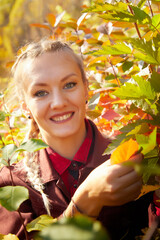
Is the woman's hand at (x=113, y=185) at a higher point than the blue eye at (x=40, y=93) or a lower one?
lower

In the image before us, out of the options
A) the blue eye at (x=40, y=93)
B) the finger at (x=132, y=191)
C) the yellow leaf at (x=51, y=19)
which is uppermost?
the yellow leaf at (x=51, y=19)

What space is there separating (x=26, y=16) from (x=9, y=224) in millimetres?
9945

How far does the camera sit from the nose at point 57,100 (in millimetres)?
1252

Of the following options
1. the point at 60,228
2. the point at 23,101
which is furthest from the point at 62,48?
the point at 60,228

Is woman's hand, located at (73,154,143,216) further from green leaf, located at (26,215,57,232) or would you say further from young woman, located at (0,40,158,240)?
young woman, located at (0,40,158,240)

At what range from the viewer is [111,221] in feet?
2.83

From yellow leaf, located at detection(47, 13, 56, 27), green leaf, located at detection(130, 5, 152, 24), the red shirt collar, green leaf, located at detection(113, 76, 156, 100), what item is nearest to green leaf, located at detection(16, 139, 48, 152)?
green leaf, located at detection(113, 76, 156, 100)

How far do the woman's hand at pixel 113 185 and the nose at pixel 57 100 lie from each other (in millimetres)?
511

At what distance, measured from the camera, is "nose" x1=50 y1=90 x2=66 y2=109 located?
49.3 inches

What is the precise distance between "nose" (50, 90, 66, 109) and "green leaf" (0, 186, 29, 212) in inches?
27.7

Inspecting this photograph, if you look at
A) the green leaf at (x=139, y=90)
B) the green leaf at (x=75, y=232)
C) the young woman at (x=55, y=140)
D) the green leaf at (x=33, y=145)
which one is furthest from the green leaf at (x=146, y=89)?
the young woman at (x=55, y=140)

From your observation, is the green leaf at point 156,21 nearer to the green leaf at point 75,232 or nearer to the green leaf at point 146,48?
the green leaf at point 146,48

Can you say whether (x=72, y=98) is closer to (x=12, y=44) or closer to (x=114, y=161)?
(x=114, y=161)

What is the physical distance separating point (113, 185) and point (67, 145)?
741mm
